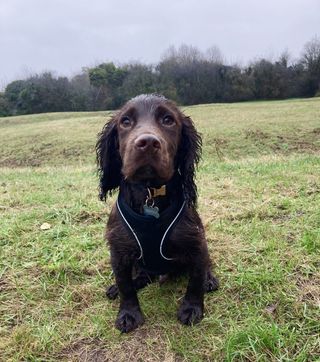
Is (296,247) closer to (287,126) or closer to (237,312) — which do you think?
(237,312)

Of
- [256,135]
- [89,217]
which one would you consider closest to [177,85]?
[256,135]

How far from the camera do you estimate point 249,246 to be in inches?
139

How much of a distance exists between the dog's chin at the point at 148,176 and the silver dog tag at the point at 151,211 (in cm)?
17

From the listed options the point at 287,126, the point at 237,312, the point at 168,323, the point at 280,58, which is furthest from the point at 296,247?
the point at 280,58

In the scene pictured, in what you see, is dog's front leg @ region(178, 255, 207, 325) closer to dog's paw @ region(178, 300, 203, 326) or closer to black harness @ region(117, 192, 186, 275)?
dog's paw @ region(178, 300, 203, 326)

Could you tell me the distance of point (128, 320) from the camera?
2.66 m

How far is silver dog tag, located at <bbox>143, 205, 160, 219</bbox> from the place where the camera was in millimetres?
2557

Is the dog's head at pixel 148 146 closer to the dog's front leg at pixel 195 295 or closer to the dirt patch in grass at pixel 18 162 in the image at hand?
the dog's front leg at pixel 195 295

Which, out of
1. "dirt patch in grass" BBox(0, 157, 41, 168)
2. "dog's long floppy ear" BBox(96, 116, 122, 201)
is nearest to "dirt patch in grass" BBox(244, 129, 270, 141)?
"dirt patch in grass" BBox(0, 157, 41, 168)

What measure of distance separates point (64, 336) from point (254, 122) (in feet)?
63.8

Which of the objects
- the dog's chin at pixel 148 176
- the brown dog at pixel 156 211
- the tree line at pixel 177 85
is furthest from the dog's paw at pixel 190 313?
the tree line at pixel 177 85

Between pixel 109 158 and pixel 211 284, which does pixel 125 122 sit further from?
pixel 211 284

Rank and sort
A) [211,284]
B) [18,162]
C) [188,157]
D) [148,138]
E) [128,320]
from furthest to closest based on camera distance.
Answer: [18,162]
[211,284]
[188,157]
[128,320]
[148,138]

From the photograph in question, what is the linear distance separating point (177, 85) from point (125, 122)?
41.8 meters
